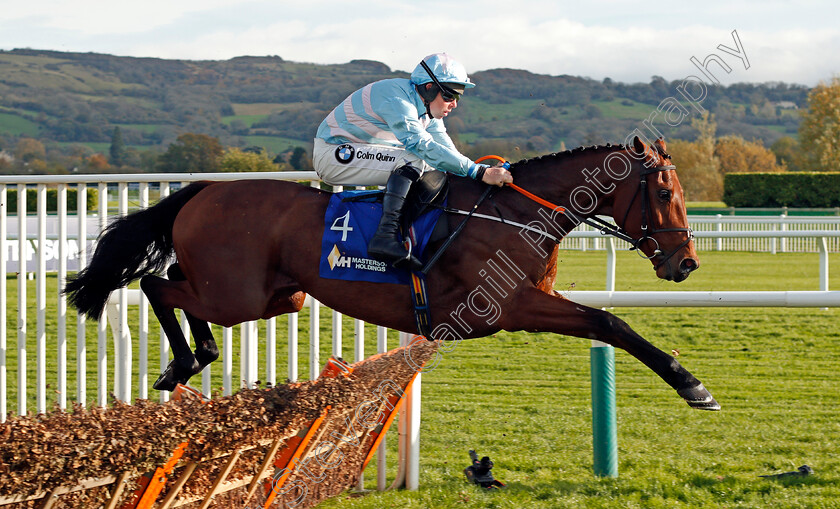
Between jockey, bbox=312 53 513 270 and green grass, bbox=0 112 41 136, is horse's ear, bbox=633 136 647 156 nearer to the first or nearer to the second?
jockey, bbox=312 53 513 270

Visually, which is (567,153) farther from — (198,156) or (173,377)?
(198,156)

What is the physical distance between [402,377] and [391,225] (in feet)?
2.98

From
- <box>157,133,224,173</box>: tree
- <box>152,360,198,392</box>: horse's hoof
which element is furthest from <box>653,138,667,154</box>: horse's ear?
<box>157,133,224,173</box>: tree

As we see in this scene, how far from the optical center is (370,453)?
4254 millimetres

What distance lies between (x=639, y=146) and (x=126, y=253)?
2342 millimetres

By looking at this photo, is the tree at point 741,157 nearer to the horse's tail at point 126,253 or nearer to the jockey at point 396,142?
the jockey at point 396,142

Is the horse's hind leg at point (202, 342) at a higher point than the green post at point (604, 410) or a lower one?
higher

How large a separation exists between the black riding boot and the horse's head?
919 millimetres

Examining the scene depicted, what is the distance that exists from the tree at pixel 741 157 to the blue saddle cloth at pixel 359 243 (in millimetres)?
44007

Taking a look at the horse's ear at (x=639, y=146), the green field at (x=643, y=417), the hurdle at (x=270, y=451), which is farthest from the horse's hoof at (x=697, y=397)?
the hurdle at (x=270, y=451)

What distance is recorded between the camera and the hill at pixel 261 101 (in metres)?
33.2

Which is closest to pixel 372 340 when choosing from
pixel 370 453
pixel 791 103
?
pixel 370 453

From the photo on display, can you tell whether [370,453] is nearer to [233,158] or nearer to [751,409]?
[751,409]

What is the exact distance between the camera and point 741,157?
1788 inches
